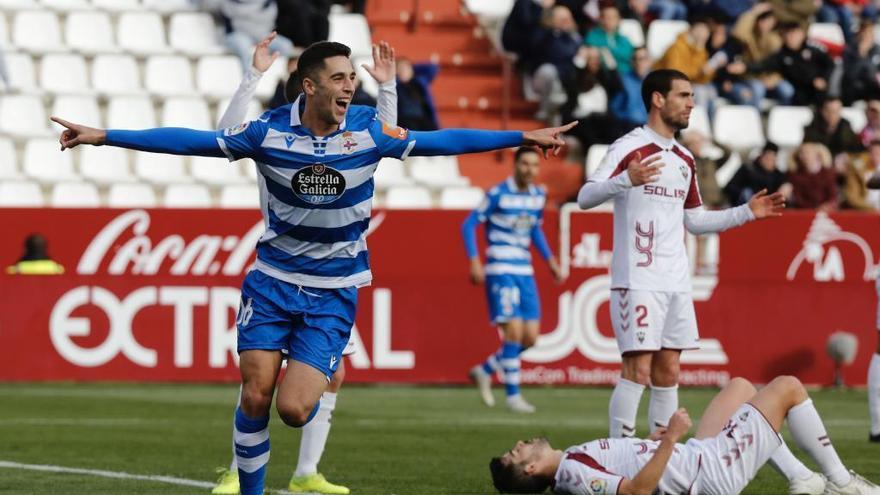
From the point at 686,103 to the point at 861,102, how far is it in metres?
14.5

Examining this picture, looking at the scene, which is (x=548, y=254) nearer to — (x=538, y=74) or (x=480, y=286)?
(x=480, y=286)

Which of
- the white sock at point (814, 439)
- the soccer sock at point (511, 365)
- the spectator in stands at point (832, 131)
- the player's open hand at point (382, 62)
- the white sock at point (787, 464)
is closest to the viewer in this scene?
the white sock at point (814, 439)

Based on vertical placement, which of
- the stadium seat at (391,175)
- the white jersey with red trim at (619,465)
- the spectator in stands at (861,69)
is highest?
the spectator in stands at (861,69)

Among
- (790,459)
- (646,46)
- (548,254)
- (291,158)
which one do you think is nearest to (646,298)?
(790,459)

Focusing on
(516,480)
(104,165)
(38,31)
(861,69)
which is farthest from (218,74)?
(516,480)

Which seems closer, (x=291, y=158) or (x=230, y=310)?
(x=291, y=158)

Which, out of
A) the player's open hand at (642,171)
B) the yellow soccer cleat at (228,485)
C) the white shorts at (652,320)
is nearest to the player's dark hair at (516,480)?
the yellow soccer cleat at (228,485)

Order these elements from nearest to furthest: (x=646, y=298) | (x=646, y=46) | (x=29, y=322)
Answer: (x=646, y=298), (x=29, y=322), (x=646, y=46)

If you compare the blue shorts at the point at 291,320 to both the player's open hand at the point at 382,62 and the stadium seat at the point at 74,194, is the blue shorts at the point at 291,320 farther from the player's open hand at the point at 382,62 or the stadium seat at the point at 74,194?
the stadium seat at the point at 74,194

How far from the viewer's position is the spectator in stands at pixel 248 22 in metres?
22.2

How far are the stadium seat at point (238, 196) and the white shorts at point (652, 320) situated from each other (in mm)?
9875

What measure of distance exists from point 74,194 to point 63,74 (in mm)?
2253

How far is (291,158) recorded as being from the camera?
8.49 m

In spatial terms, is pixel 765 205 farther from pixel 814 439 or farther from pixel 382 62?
pixel 382 62
